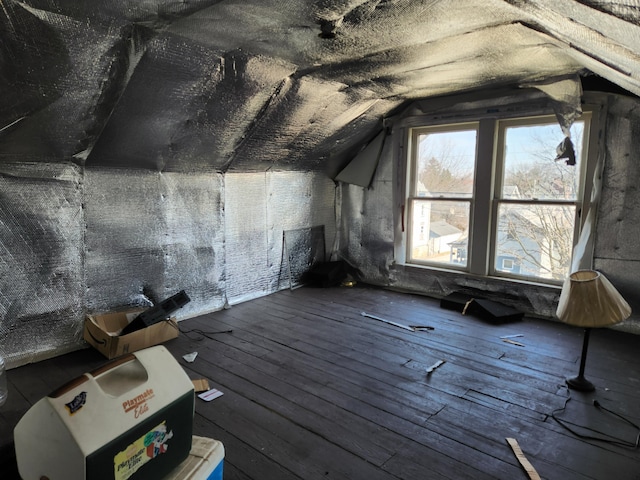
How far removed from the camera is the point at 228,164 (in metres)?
3.50

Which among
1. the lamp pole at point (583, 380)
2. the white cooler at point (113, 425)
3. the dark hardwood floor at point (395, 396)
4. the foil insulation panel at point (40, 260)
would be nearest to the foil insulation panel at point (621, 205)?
the dark hardwood floor at point (395, 396)

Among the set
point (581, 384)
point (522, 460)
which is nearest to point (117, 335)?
point (522, 460)

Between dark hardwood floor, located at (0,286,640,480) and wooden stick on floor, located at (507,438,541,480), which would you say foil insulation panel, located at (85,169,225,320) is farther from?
wooden stick on floor, located at (507,438,541,480)

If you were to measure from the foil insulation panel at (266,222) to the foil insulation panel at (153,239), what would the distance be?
0.46ft

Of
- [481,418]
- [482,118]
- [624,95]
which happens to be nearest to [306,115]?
[482,118]

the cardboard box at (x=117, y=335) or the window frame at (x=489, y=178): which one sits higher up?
the window frame at (x=489, y=178)

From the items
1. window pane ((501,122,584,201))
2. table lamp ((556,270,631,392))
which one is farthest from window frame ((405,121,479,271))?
table lamp ((556,270,631,392))

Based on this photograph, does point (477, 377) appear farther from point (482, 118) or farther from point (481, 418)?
point (482, 118)

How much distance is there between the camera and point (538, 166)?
11.4ft

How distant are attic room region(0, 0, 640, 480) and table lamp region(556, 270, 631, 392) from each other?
164 millimetres

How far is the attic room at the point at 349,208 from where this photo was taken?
183 cm

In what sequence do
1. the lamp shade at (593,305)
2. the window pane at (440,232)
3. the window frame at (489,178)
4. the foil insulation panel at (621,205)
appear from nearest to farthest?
the lamp shade at (593,305) → the foil insulation panel at (621,205) → the window frame at (489,178) → the window pane at (440,232)

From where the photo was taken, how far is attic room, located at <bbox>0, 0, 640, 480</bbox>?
1.83m

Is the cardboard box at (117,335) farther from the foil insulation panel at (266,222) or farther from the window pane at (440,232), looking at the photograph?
the window pane at (440,232)
